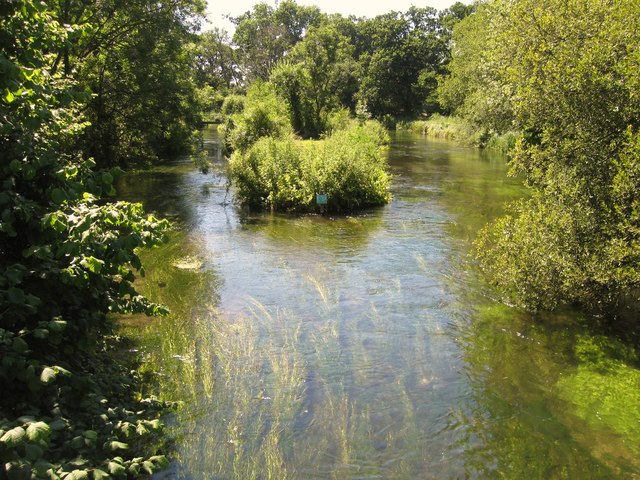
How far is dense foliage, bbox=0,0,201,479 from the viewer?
4.21 m

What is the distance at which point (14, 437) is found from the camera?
3.35 m

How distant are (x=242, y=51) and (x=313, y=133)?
61.9 m

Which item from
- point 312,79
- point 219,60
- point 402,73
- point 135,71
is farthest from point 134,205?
point 219,60

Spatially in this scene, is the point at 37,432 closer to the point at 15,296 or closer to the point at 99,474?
the point at 99,474

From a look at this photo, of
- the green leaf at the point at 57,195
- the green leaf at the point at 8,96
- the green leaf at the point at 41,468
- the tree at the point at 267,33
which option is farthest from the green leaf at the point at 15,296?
the tree at the point at 267,33

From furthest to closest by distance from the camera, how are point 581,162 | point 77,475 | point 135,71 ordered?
point 135,71
point 581,162
point 77,475

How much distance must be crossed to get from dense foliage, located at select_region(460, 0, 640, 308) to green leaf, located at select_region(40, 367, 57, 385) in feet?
29.3

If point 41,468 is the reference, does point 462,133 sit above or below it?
above

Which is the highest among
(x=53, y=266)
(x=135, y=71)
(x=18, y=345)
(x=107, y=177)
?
(x=135, y=71)

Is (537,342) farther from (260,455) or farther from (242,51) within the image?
(242,51)

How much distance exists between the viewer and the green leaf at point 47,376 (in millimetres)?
4054

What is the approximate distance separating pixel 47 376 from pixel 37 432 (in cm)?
76

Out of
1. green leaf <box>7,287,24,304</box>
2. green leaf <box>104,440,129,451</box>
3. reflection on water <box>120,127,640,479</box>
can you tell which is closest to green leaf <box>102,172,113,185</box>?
green leaf <box>7,287,24,304</box>

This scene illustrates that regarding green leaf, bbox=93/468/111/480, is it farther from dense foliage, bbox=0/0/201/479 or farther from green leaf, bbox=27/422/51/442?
green leaf, bbox=27/422/51/442
